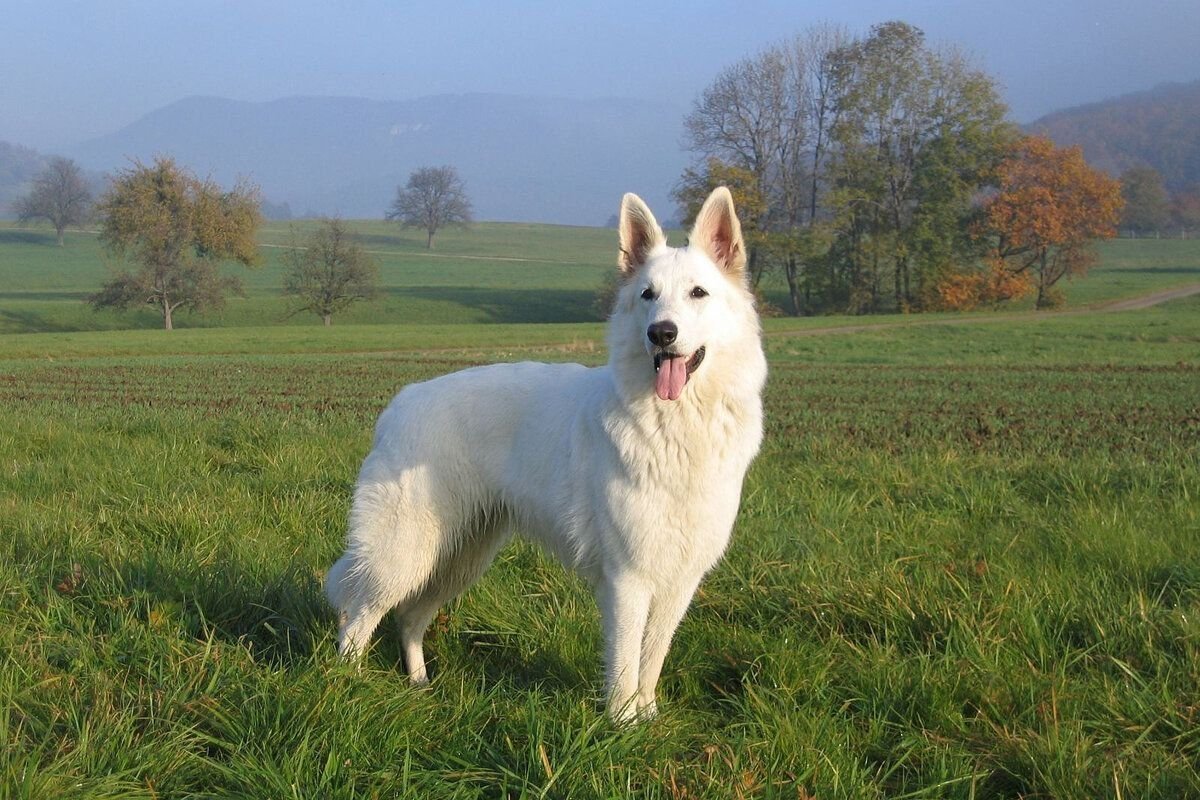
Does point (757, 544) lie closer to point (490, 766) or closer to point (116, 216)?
point (490, 766)

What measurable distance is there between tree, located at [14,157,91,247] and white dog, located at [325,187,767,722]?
11073 cm

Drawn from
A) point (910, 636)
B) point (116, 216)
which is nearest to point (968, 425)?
point (910, 636)

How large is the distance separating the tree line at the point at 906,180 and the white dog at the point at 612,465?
54.3 m

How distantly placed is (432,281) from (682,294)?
270 ft

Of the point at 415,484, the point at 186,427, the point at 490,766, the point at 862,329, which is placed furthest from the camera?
the point at 862,329

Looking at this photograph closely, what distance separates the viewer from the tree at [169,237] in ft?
192

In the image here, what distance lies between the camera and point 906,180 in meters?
60.1

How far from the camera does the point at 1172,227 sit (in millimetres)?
118250

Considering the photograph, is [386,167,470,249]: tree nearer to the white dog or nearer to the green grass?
the green grass

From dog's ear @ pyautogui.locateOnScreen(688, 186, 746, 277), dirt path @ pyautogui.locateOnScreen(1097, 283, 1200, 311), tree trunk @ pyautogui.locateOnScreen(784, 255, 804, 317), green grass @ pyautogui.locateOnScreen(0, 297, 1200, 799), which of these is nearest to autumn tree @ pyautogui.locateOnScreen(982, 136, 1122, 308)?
dirt path @ pyautogui.locateOnScreen(1097, 283, 1200, 311)

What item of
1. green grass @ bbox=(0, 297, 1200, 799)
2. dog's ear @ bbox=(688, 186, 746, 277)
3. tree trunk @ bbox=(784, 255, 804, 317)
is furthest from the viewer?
tree trunk @ bbox=(784, 255, 804, 317)

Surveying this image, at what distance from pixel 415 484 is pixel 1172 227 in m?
136

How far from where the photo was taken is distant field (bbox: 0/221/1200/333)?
62.6 meters

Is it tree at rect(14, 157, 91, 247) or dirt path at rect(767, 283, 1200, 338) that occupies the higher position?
tree at rect(14, 157, 91, 247)
